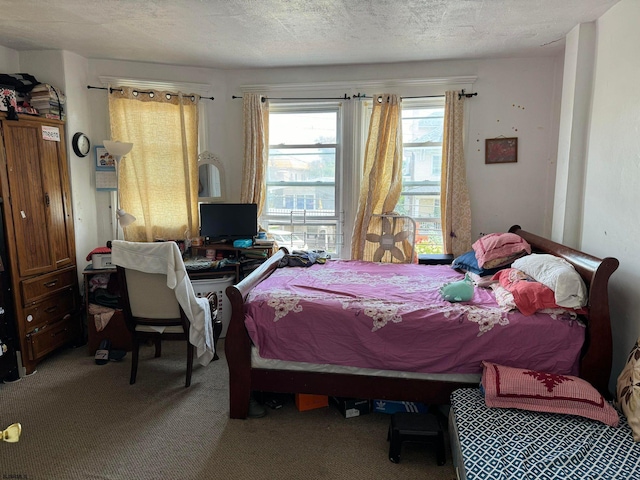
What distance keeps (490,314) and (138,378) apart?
2476 millimetres

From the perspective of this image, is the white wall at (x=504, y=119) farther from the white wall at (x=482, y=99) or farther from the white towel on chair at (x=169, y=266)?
the white towel on chair at (x=169, y=266)

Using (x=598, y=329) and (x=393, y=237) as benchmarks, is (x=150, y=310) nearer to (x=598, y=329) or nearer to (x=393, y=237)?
(x=393, y=237)

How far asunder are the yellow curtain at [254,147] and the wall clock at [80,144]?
146cm

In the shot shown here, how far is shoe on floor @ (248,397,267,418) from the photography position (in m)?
2.49

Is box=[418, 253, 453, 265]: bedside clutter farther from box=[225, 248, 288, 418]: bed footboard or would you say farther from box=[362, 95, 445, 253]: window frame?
box=[225, 248, 288, 418]: bed footboard

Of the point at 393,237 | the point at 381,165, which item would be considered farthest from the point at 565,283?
the point at 381,165

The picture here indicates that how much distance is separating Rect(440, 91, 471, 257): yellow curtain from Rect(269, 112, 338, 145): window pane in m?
1.12

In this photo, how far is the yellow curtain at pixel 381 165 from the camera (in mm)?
3912

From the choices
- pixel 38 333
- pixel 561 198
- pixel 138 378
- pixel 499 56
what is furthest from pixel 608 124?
pixel 38 333

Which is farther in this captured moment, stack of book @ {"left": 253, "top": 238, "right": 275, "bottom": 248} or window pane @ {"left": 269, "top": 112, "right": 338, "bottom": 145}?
window pane @ {"left": 269, "top": 112, "right": 338, "bottom": 145}

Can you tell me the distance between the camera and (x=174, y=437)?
2.32 meters

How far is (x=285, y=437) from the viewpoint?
7.61 feet

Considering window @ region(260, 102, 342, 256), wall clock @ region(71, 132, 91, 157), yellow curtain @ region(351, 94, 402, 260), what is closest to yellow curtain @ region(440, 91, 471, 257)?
yellow curtain @ region(351, 94, 402, 260)

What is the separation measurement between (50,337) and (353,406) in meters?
2.50
